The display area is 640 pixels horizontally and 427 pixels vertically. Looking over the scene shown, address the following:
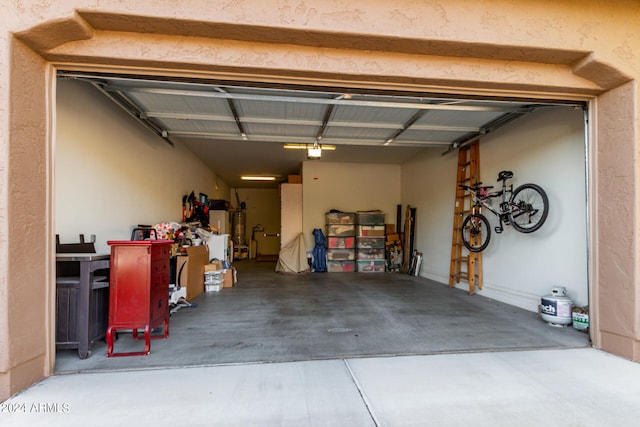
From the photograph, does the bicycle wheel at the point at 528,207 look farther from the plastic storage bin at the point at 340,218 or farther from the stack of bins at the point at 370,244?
the plastic storage bin at the point at 340,218

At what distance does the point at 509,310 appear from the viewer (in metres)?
4.18

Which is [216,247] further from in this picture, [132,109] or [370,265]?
[370,265]

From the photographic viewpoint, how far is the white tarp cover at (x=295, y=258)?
8.16 metres

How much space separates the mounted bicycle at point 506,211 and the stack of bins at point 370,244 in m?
2.95

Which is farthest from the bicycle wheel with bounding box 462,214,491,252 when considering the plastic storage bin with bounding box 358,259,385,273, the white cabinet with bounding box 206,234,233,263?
the white cabinet with bounding box 206,234,233,263

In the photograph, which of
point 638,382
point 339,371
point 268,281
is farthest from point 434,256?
point 339,371

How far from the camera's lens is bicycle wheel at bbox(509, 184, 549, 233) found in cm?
395

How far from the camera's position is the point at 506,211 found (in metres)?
4.44

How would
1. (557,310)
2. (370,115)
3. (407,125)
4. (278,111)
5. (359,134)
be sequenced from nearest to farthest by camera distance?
(557,310)
(278,111)
(370,115)
(407,125)
(359,134)

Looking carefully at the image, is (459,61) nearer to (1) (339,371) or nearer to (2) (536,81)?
(2) (536,81)

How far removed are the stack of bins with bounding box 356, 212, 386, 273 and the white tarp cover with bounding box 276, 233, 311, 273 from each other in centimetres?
150

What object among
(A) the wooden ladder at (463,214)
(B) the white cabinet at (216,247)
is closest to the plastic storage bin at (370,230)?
(A) the wooden ladder at (463,214)

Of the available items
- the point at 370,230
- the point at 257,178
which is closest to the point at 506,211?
the point at 370,230

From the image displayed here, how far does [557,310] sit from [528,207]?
1371mm
